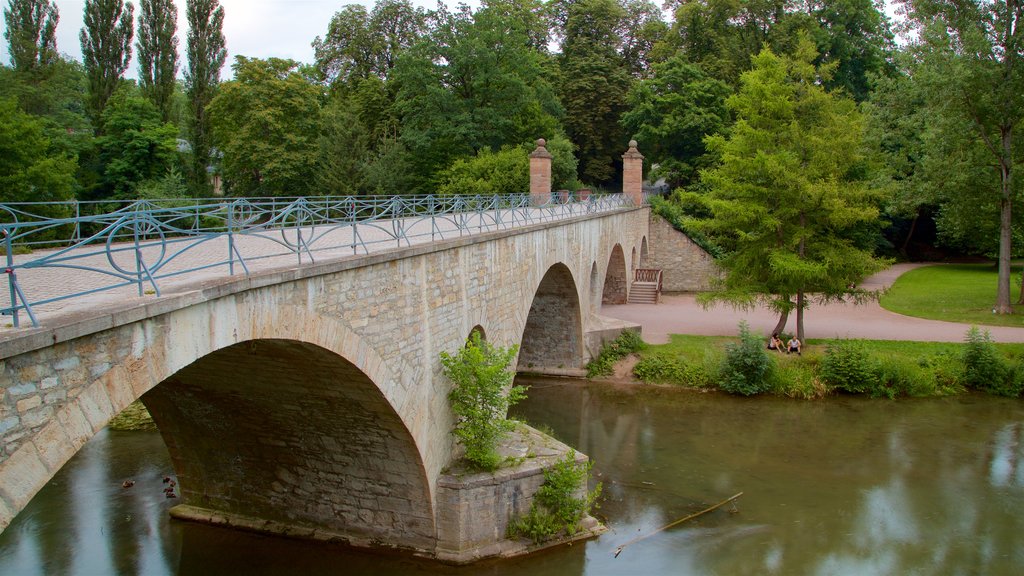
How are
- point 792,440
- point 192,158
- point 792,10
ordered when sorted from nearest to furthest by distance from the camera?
point 792,440 < point 192,158 < point 792,10

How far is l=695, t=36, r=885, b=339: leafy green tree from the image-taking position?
70.9 ft

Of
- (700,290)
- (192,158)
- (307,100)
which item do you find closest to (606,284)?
(700,290)

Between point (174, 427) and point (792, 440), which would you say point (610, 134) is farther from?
point (174, 427)

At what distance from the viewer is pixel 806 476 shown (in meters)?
15.8

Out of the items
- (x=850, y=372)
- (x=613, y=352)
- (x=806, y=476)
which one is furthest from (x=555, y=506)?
(x=850, y=372)

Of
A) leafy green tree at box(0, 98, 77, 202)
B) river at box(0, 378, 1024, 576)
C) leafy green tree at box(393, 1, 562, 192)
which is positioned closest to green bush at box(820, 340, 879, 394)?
river at box(0, 378, 1024, 576)

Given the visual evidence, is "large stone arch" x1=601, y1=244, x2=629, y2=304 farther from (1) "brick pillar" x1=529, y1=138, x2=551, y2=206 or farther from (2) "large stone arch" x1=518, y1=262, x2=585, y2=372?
(2) "large stone arch" x1=518, y1=262, x2=585, y2=372

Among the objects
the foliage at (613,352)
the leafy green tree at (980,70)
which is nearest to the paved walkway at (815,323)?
the foliage at (613,352)

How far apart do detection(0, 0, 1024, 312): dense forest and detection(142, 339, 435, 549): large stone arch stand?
554 inches

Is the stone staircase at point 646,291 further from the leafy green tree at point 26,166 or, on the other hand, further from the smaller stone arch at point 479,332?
the leafy green tree at point 26,166

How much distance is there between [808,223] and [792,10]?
25722 mm

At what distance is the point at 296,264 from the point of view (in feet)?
27.9

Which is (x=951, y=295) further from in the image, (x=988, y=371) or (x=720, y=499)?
(x=720, y=499)

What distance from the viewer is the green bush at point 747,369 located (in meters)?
21.2
